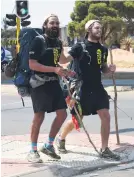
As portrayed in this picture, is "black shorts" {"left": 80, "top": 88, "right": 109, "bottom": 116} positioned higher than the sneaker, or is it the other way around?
"black shorts" {"left": 80, "top": 88, "right": 109, "bottom": 116}

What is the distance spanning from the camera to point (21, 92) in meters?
7.02

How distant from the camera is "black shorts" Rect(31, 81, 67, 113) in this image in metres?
6.92

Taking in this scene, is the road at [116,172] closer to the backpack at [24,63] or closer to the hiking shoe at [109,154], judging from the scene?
the hiking shoe at [109,154]

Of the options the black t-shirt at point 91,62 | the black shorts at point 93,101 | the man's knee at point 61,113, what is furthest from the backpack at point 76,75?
the man's knee at point 61,113

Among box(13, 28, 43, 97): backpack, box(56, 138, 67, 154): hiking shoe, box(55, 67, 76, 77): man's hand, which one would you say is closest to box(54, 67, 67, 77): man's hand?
box(55, 67, 76, 77): man's hand

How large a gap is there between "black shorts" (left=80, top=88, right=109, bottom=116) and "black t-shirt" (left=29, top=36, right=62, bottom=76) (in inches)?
25.7

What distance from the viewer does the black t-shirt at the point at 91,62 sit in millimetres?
7182

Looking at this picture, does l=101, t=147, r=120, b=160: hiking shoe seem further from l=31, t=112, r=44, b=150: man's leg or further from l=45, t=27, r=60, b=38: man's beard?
l=45, t=27, r=60, b=38: man's beard

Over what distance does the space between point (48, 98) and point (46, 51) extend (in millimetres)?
618

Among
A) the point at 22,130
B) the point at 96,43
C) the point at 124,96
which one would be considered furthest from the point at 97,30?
the point at 124,96

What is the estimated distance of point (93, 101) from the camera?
24.0 feet

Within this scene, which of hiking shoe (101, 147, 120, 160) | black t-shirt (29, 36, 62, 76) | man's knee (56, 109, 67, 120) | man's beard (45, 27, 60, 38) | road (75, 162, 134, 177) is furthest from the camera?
hiking shoe (101, 147, 120, 160)

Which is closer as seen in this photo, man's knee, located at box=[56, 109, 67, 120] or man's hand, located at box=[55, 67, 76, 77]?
man's hand, located at box=[55, 67, 76, 77]

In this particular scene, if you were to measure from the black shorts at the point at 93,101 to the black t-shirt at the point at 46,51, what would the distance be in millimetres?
654
